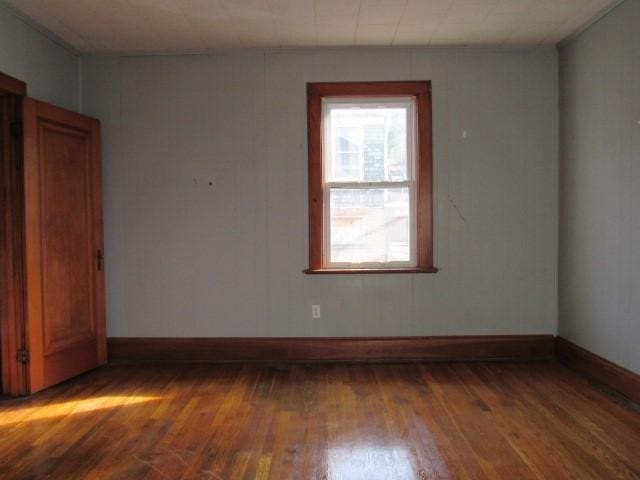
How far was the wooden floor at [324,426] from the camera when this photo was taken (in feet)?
8.66

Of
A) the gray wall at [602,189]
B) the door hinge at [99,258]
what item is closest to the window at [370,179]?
the gray wall at [602,189]

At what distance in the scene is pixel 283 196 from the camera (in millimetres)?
4680

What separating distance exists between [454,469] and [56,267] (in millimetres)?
3089

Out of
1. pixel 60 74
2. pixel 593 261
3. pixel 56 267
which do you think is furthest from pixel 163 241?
pixel 593 261

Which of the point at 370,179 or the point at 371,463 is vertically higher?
the point at 370,179

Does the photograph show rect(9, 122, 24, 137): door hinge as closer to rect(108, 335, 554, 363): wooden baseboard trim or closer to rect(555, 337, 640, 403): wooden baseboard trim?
rect(108, 335, 554, 363): wooden baseboard trim

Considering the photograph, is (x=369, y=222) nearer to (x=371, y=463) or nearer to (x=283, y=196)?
(x=283, y=196)

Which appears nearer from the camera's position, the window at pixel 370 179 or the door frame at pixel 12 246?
the door frame at pixel 12 246

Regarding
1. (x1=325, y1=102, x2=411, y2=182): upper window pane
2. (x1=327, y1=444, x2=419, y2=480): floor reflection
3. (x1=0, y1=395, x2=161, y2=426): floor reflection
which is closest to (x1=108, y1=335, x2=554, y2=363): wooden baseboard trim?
(x1=0, y1=395, x2=161, y2=426): floor reflection

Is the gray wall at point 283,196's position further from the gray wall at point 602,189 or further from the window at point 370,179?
the gray wall at point 602,189

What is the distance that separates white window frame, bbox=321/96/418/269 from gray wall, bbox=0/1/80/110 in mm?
2110

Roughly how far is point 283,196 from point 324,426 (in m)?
2.11

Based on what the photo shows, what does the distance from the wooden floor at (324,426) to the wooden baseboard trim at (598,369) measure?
12cm

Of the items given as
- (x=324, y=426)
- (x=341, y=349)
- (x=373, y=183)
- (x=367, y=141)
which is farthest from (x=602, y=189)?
(x=324, y=426)
